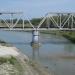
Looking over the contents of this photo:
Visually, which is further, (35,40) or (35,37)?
(35,37)

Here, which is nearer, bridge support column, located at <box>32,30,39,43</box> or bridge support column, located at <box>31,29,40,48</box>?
bridge support column, located at <box>31,29,40,48</box>

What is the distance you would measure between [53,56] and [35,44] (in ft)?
49.0

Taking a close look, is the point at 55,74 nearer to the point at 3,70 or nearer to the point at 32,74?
the point at 32,74

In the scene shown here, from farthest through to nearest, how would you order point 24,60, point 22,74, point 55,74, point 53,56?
point 53,56
point 24,60
point 55,74
point 22,74

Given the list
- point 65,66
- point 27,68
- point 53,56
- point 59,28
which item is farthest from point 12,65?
point 59,28

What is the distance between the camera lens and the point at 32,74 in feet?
92.9

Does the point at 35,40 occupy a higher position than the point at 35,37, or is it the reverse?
the point at 35,37

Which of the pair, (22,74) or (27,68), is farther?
(27,68)

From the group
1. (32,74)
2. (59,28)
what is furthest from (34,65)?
(59,28)

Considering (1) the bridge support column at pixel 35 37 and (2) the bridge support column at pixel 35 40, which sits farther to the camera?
(1) the bridge support column at pixel 35 37

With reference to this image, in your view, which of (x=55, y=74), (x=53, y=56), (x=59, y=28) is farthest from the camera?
(x=59, y=28)

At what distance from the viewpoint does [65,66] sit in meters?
34.5

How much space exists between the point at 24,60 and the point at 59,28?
2963 cm

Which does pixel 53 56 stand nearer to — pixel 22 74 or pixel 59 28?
pixel 22 74
